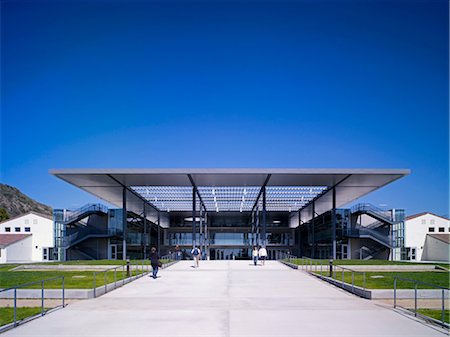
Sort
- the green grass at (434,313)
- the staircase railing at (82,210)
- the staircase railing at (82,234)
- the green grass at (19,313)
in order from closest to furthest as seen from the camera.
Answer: the green grass at (434,313) < the green grass at (19,313) < the staircase railing at (82,234) < the staircase railing at (82,210)

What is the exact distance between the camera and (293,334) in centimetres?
986

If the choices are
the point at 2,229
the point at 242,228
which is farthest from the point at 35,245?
the point at 242,228

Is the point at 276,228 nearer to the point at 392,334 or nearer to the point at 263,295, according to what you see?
the point at 263,295

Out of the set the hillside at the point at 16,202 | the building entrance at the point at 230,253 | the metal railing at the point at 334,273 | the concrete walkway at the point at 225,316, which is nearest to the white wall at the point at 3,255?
the building entrance at the point at 230,253

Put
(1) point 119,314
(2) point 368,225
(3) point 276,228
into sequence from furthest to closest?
(3) point 276,228
(2) point 368,225
(1) point 119,314

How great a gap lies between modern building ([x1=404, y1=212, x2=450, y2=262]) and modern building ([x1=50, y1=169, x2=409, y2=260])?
333cm

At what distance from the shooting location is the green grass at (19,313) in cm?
1244

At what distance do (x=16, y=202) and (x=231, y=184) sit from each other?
12201 centimetres

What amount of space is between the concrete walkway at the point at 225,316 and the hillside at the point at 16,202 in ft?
426

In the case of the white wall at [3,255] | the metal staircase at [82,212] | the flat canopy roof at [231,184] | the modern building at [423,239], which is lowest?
the white wall at [3,255]

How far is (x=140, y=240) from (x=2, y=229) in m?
17.1

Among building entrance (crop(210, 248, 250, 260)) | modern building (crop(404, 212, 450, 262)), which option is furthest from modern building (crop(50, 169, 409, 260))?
modern building (crop(404, 212, 450, 262))

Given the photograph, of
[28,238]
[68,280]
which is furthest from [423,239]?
[68,280]

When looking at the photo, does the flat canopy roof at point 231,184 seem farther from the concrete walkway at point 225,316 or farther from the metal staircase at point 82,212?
the concrete walkway at point 225,316
